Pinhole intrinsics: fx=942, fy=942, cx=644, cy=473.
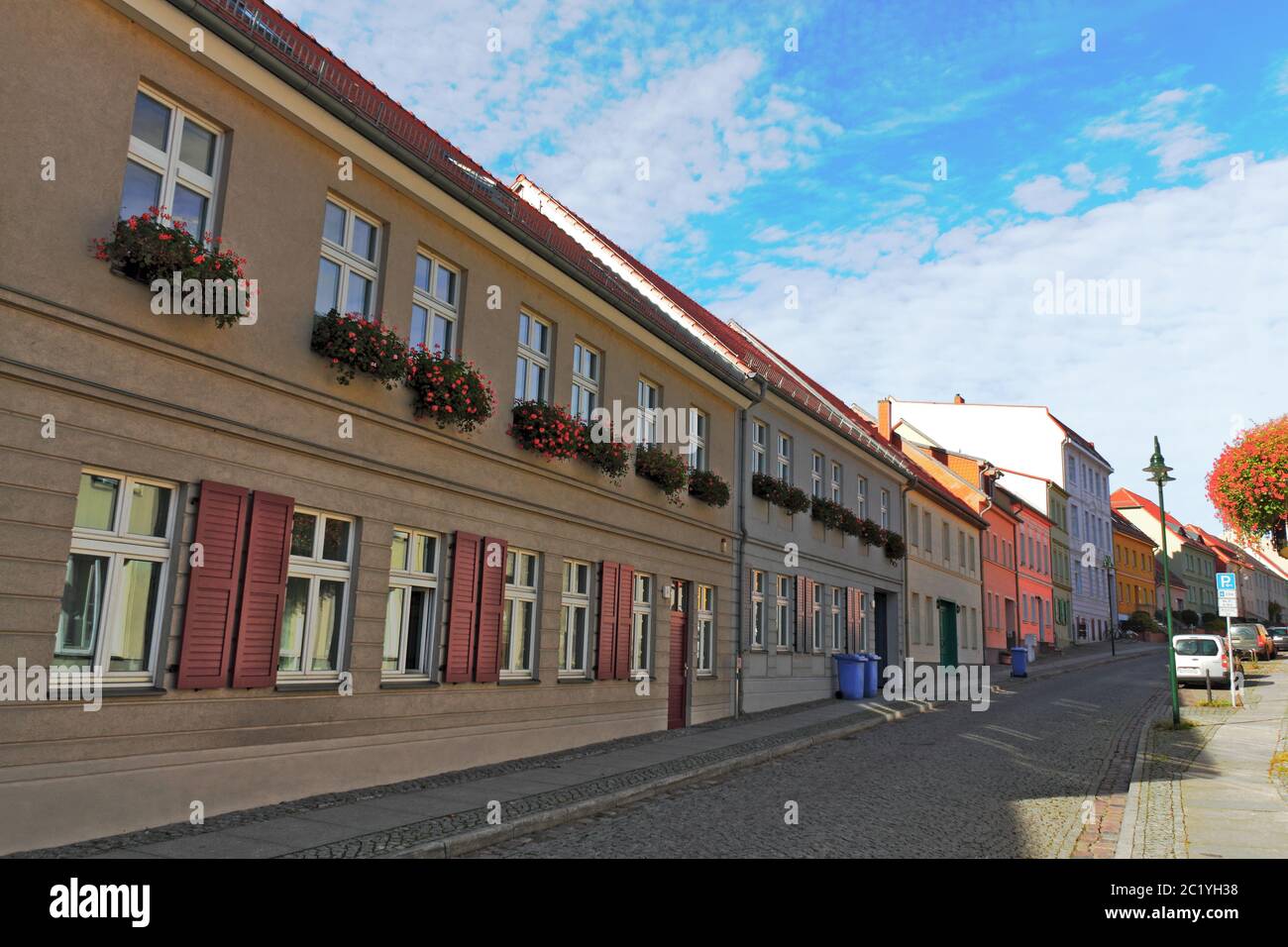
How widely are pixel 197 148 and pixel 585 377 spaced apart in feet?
23.0

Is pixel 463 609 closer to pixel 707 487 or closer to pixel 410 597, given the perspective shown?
pixel 410 597

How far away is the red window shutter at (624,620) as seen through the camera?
14875mm

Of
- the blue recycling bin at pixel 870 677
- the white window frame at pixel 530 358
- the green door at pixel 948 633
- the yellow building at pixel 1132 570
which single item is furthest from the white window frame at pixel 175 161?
the yellow building at pixel 1132 570

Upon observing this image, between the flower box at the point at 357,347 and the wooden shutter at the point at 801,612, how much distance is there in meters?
13.4

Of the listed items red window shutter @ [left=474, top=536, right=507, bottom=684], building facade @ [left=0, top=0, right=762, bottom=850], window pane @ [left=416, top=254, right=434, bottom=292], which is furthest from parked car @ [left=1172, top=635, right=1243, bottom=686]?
window pane @ [left=416, top=254, right=434, bottom=292]

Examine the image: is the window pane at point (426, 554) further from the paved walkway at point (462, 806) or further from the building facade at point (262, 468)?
the paved walkway at point (462, 806)

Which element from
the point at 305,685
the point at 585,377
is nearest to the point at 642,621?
→ the point at 585,377

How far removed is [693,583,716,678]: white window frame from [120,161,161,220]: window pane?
11.6 metres

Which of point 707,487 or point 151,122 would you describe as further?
point 707,487

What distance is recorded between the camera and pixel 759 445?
20453 mm
